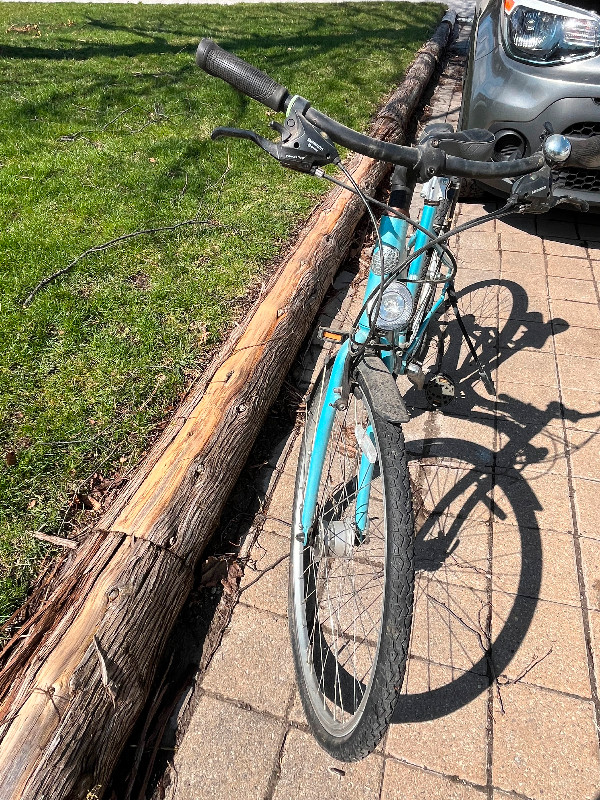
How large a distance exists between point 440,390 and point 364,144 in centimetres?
156

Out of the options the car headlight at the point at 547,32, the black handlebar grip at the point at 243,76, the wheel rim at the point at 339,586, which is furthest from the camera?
the car headlight at the point at 547,32

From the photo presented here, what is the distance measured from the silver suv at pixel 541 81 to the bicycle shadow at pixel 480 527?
1.34 metres

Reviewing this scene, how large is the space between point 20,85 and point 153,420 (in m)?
5.47

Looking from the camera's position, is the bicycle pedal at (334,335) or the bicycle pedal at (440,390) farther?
the bicycle pedal at (440,390)

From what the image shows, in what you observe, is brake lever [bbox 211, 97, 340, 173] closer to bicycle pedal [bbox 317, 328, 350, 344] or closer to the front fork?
the front fork

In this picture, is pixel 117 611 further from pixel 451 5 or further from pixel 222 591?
pixel 451 5

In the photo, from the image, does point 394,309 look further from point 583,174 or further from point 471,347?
point 583,174

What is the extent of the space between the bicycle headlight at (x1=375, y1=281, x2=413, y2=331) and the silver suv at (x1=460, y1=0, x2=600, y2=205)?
→ 2377 millimetres

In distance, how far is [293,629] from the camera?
2072 mm

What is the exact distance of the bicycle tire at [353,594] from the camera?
141cm

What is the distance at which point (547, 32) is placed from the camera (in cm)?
381

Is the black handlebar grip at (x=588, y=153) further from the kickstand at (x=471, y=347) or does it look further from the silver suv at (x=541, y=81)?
the kickstand at (x=471, y=347)

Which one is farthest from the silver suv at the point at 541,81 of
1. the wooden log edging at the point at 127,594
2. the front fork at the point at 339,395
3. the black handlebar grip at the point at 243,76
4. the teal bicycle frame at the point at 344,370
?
the black handlebar grip at the point at 243,76

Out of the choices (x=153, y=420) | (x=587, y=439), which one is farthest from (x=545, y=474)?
(x=153, y=420)
